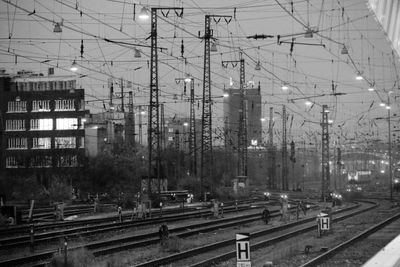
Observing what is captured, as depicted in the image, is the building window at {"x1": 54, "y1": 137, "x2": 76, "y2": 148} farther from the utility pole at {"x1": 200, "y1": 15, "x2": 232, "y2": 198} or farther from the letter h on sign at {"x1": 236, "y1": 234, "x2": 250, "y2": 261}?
the letter h on sign at {"x1": 236, "y1": 234, "x2": 250, "y2": 261}

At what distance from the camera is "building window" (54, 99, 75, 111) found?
101625 millimetres

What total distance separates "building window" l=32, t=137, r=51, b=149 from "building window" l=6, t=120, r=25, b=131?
274 cm

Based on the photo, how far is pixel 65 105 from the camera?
10175 centimetres

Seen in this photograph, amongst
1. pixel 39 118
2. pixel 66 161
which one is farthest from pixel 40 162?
pixel 39 118

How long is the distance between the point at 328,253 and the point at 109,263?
7682mm

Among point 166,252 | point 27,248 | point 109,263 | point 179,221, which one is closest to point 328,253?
point 166,252

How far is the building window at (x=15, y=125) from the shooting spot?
100438 millimetres

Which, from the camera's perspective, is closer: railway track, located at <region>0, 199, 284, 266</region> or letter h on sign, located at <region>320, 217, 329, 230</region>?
railway track, located at <region>0, 199, 284, 266</region>

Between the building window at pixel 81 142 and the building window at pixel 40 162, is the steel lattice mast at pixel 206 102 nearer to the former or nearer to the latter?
the building window at pixel 40 162

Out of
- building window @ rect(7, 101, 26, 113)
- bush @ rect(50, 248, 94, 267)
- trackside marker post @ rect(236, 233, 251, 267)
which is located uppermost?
building window @ rect(7, 101, 26, 113)

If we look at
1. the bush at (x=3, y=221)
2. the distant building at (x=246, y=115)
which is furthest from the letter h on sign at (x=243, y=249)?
the distant building at (x=246, y=115)

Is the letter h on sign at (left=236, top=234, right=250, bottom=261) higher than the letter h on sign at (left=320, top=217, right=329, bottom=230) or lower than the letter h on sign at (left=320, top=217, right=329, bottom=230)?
higher

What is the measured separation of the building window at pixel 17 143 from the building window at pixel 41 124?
2.33 m

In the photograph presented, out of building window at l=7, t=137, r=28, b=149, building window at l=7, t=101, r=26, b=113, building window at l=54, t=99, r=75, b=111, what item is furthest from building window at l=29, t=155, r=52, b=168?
building window at l=7, t=101, r=26, b=113
